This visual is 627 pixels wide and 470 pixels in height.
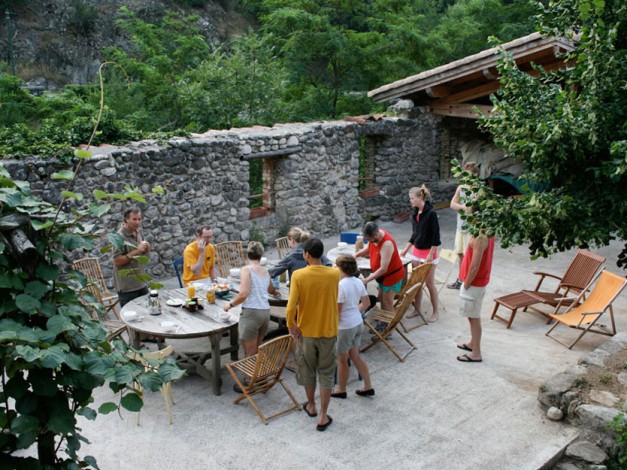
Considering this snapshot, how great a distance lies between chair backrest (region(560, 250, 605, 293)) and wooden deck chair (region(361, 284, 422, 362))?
8.63 feet

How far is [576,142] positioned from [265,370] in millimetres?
3269

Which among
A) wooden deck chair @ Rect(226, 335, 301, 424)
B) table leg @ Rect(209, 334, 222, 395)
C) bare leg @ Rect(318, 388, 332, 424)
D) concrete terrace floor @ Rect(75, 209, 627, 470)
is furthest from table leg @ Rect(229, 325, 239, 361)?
bare leg @ Rect(318, 388, 332, 424)

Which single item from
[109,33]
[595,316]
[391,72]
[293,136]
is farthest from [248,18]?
[595,316]

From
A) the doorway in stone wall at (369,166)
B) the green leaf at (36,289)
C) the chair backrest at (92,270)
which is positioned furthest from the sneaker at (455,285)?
the green leaf at (36,289)

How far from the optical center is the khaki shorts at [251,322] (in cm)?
618

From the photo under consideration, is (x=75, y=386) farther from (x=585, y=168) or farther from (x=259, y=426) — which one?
(x=585, y=168)

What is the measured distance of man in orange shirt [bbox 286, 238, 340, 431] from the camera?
212 inches

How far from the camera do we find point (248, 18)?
96.5 ft

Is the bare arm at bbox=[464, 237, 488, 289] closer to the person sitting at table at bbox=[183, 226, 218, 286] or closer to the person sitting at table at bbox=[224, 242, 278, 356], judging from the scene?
the person sitting at table at bbox=[224, 242, 278, 356]

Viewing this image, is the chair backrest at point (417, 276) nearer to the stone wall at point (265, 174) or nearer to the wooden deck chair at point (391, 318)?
the wooden deck chair at point (391, 318)

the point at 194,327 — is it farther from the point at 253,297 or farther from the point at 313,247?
the point at 313,247

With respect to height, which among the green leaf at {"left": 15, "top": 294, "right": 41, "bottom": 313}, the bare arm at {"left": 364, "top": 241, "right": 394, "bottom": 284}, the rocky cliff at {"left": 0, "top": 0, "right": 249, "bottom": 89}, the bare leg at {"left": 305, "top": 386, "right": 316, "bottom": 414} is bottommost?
the bare leg at {"left": 305, "top": 386, "right": 316, "bottom": 414}

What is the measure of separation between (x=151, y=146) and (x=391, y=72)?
31.1 ft

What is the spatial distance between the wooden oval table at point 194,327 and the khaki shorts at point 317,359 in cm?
102
